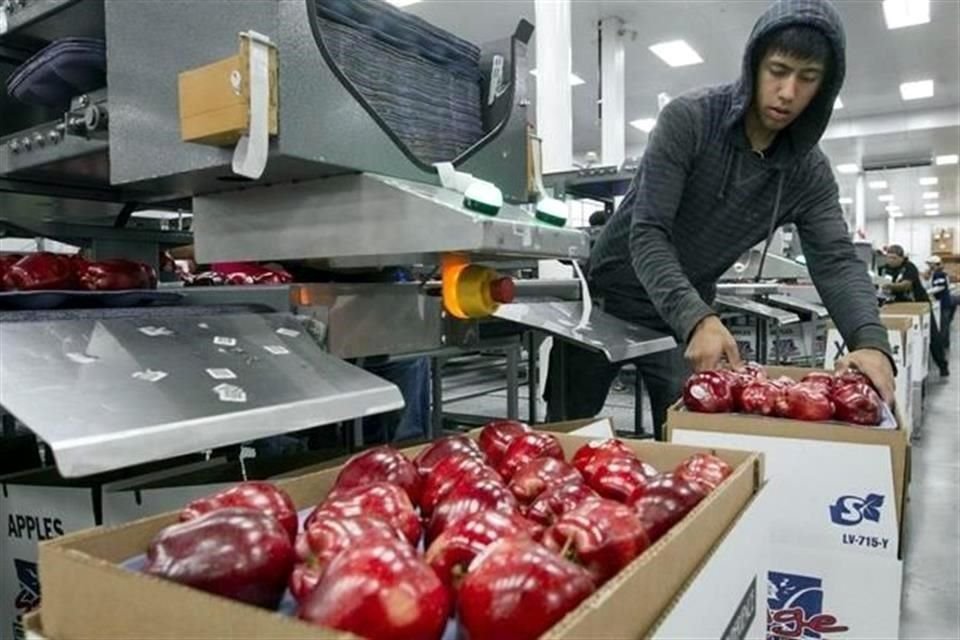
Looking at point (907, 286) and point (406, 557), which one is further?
point (907, 286)

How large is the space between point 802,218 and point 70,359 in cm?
189

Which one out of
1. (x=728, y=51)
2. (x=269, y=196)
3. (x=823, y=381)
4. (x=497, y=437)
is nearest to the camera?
(x=497, y=437)

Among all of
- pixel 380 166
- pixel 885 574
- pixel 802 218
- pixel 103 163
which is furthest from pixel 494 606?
pixel 802 218

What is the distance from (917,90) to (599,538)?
438 inches

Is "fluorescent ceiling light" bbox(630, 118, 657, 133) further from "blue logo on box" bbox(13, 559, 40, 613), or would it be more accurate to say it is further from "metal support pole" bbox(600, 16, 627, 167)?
"blue logo on box" bbox(13, 559, 40, 613)

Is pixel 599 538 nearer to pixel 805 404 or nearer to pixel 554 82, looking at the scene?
pixel 805 404

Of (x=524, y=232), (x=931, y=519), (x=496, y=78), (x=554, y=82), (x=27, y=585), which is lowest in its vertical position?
(x=931, y=519)

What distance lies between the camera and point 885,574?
4.27ft

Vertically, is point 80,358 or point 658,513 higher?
point 80,358

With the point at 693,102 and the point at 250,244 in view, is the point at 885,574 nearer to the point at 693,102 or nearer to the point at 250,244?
the point at 693,102

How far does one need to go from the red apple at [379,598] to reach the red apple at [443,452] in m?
0.39

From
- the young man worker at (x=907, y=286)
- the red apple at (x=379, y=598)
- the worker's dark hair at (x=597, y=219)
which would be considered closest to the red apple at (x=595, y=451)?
the red apple at (x=379, y=598)

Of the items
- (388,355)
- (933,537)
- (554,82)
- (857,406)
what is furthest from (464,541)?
(554,82)

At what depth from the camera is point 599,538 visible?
0.66 meters
